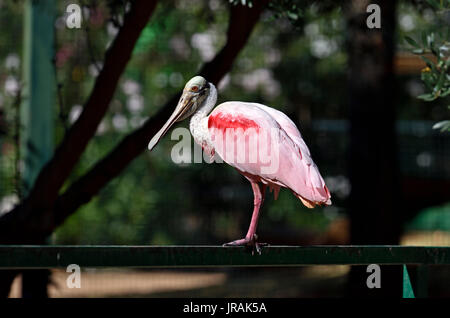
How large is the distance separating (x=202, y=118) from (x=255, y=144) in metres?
0.32

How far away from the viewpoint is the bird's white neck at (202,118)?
12.5 feet

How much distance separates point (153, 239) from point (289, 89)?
8.49ft

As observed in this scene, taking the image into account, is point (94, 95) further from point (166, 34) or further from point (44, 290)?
point (166, 34)

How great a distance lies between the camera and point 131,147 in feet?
17.0

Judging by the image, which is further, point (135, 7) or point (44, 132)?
point (44, 132)

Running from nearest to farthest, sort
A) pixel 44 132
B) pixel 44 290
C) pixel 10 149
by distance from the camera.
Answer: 1. pixel 44 290
2. pixel 44 132
3. pixel 10 149

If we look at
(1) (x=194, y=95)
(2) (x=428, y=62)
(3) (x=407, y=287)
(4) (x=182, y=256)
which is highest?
(2) (x=428, y=62)

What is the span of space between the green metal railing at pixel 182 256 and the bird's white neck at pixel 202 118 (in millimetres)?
654

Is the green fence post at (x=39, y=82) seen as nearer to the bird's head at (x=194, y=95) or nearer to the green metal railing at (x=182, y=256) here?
the bird's head at (x=194, y=95)

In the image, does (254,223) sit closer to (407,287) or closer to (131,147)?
(407,287)

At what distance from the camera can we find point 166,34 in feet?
31.2

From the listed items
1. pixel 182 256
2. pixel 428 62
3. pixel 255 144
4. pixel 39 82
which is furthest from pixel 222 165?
pixel 182 256

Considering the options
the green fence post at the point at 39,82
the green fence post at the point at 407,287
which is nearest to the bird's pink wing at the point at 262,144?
the green fence post at the point at 407,287
